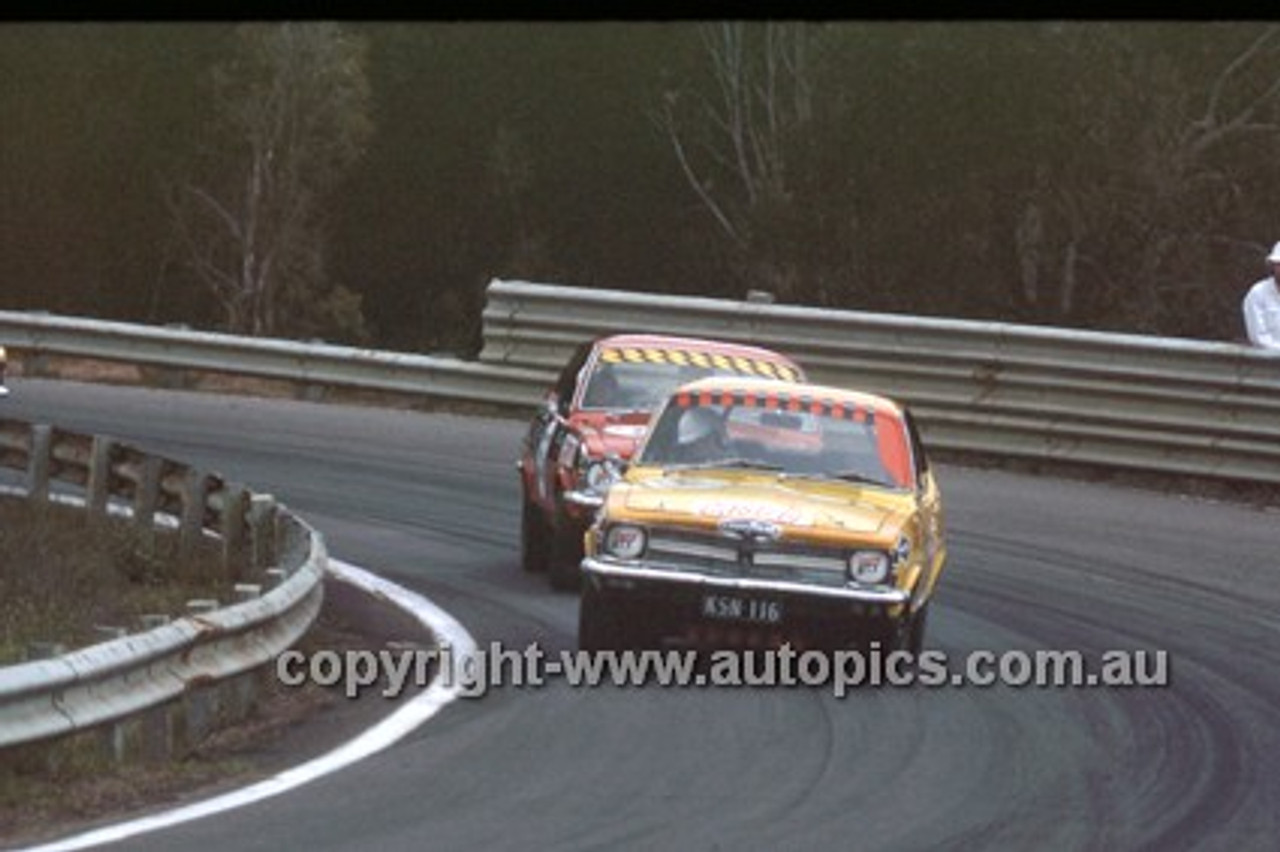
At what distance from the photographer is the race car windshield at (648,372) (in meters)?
17.9

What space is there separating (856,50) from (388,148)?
19786 mm

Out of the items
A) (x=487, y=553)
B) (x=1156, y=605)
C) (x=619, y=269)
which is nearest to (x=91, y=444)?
(x=487, y=553)

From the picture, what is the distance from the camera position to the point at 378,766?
37.0 ft

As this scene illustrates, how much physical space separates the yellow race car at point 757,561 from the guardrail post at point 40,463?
5847mm

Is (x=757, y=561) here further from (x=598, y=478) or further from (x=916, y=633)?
(x=598, y=478)

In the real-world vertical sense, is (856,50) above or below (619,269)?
above

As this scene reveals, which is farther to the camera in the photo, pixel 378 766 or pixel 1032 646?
pixel 1032 646

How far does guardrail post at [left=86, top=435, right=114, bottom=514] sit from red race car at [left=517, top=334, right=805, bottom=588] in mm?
2514

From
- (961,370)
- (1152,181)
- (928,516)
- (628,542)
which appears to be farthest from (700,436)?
(1152,181)

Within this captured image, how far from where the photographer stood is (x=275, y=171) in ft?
307

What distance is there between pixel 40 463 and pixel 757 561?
7103mm

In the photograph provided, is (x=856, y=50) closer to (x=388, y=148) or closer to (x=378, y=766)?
(x=388, y=148)

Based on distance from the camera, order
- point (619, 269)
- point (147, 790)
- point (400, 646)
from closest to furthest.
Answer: point (147, 790) < point (400, 646) < point (619, 269)

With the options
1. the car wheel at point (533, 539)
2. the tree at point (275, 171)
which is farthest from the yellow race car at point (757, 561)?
the tree at point (275, 171)
